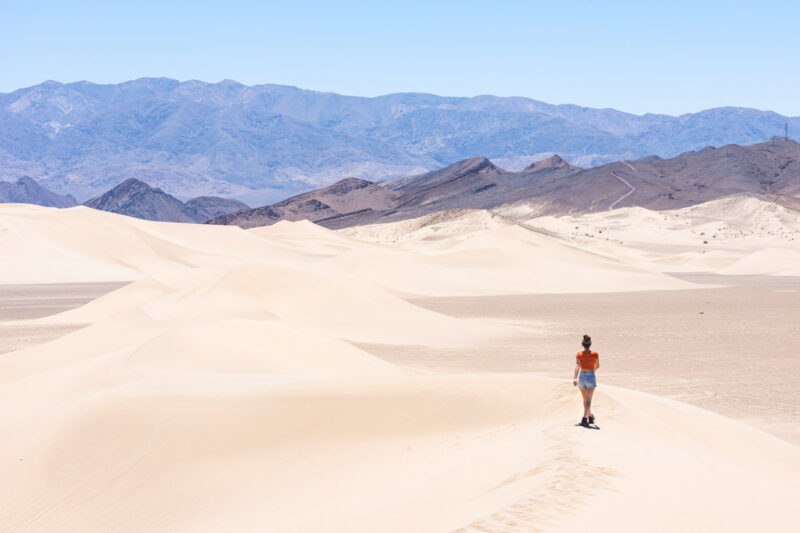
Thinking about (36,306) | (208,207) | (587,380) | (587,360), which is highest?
(208,207)

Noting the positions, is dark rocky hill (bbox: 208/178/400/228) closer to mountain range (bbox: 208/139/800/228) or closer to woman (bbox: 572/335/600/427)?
mountain range (bbox: 208/139/800/228)

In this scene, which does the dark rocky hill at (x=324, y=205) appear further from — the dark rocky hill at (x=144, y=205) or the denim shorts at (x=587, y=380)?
the denim shorts at (x=587, y=380)

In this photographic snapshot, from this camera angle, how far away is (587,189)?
109625 mm

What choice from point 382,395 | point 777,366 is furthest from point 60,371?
point 777,366

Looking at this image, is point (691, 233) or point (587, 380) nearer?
point (587, 380)

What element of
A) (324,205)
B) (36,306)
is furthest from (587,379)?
(324,205)

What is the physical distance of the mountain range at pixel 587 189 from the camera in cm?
10575

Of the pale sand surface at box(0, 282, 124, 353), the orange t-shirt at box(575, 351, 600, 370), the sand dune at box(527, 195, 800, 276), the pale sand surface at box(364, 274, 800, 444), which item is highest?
the sand dune at box(527, 195, 800, 276)

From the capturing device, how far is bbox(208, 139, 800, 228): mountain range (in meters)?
106

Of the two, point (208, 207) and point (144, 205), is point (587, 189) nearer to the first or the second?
point (144, 205)

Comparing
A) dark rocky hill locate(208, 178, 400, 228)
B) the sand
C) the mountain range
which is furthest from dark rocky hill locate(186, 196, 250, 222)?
the sand

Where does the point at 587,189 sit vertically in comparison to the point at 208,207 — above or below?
above

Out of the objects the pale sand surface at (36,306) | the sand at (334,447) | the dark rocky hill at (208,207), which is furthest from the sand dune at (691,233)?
the dark rocky hill at (208,207)

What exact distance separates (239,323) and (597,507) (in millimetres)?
11224
